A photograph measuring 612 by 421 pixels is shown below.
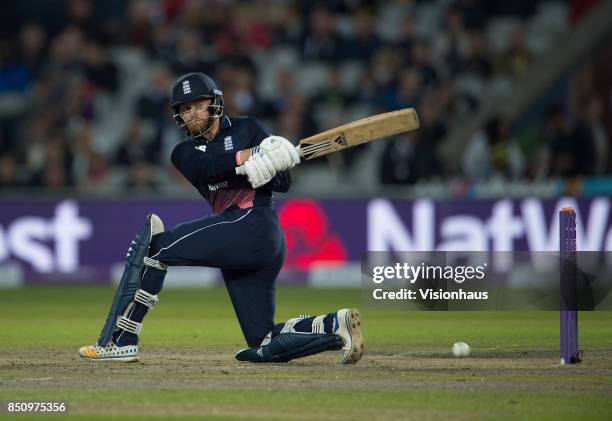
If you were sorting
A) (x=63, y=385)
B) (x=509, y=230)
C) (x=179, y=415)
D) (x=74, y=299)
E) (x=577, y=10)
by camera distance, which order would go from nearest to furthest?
(x=179, y=415), (x=63, y=385), (x=74, y=299), (x=509, y=230), (x=577, y=10)

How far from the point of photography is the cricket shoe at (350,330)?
7.82 meters

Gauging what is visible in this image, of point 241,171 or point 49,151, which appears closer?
point 241,171

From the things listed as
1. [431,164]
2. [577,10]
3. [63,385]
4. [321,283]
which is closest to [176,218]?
[321,283]

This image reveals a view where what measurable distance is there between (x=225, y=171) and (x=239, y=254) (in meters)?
0.54

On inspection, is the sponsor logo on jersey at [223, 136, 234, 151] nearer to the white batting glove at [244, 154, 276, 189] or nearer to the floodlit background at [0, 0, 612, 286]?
the white batting glove at [244, 154, 276, 189]

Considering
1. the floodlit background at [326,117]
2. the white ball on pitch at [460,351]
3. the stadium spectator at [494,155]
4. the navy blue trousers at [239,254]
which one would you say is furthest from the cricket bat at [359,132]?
the stadium spectator at [494,155]

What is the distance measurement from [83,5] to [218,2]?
2.19 m

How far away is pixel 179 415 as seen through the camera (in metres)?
6.17

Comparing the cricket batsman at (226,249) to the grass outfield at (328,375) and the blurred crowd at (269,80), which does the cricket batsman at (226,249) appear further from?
the blurred crowd at (269,80)

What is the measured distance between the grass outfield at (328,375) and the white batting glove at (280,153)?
4.20 ft

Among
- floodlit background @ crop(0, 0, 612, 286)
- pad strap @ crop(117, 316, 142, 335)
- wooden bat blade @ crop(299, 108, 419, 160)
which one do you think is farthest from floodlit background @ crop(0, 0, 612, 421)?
wooden bat blade @ crop(299, 108, 419, 160)

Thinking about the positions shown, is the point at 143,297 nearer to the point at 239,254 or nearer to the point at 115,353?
the point at 115,353

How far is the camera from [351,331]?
25.8ft

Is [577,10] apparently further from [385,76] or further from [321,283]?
[321,283]
